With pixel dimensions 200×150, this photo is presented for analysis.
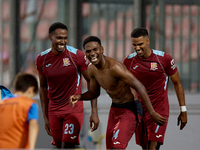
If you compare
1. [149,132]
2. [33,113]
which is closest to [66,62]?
[149,132]

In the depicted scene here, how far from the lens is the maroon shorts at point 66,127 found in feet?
12.1

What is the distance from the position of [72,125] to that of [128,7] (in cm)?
335

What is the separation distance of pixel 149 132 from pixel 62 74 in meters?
1.33

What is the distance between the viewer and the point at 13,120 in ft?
7.84

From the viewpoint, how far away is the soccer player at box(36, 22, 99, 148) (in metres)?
3.70

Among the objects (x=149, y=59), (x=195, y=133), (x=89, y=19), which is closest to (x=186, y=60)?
(x=195, y=133)

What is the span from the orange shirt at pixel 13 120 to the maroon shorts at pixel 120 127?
1.17 meters

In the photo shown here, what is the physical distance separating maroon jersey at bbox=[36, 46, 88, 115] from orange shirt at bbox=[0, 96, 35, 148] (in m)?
1.35

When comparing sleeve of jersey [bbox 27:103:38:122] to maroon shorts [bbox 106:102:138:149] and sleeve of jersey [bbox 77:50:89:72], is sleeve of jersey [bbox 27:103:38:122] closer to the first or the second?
maroon shorts [bbox 106:102:138:149]

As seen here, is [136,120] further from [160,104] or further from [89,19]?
[89,19]

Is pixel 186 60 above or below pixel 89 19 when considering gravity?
below

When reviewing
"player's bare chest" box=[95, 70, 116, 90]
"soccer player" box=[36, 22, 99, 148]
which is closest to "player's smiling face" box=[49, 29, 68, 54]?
"soccer player" box=[36, 22, 99, 148]

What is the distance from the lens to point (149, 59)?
3910 mm

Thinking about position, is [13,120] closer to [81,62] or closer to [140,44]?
[81,62]
